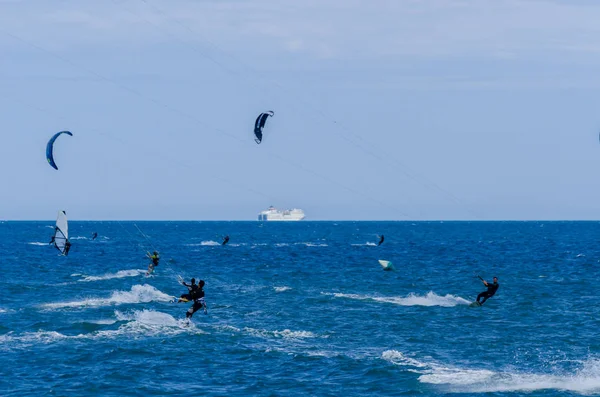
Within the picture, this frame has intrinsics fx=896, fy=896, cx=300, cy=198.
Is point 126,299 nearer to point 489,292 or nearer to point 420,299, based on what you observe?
point 420,299

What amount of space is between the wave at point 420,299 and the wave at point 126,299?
9748mm

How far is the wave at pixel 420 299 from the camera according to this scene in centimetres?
4700

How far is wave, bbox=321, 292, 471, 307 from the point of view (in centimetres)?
4700

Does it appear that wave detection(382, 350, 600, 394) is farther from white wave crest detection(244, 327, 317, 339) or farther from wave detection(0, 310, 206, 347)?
wave detection(0, 310, 206, 347)

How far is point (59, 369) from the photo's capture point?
28.2 m

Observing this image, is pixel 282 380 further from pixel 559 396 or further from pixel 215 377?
pixel 559 396

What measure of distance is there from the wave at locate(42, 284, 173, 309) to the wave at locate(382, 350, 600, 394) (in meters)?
20.0

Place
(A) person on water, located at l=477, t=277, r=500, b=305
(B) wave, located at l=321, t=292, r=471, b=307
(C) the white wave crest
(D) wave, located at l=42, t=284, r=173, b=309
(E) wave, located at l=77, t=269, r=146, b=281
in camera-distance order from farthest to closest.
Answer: (E) wave, located at l=77, t=269, r=146, b=281 < (B) wave, located at l=321, t=292, r=471, b=307 < (D) wave, located at l=42, t=284, r=173, b=309 < (A) person on water, located at l=477, t=277, r=500, b=305 < (C) the white wave crest

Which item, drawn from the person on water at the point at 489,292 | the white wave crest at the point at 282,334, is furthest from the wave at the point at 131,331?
the person on water at the point at 489,292

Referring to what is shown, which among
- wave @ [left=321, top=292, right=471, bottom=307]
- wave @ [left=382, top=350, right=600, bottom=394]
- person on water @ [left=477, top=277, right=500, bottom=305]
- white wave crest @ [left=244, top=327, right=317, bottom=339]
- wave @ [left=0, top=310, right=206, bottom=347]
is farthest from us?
wave @ [left=321, top=292, right=471, bottom=307]

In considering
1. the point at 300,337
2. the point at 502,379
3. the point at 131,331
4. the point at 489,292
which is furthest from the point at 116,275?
the point at 502,379

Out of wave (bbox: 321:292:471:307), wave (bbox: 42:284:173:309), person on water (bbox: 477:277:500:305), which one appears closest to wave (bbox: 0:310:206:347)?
wave (bbox: 42:284:173:309)

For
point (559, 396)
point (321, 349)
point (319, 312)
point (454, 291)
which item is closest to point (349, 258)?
point (454, 291)

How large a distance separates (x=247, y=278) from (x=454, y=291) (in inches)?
613
